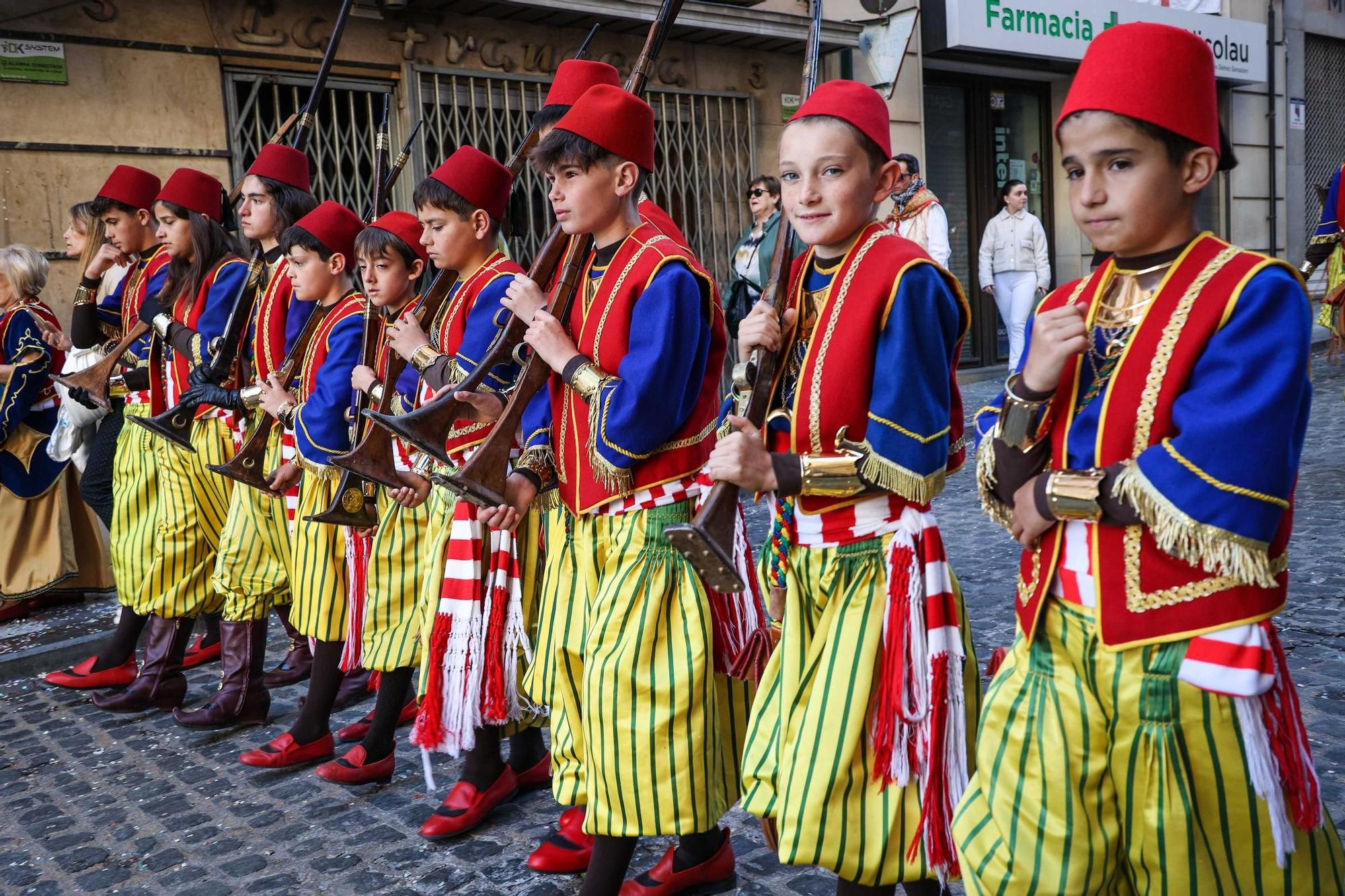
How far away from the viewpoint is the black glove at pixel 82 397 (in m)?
5.48

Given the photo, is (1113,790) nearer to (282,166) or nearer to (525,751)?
(525,751)

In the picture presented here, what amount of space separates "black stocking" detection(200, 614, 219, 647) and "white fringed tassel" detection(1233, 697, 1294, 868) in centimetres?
459

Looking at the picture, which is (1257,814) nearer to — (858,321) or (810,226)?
(858,321)

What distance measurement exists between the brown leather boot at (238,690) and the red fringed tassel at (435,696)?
1.31m

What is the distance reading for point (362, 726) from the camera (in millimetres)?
4246

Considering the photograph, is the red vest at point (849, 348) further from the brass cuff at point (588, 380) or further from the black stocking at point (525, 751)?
the black stocking at point (525, 751)

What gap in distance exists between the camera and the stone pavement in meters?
3.28

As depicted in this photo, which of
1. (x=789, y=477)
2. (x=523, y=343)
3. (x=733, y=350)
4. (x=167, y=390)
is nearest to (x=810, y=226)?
(x=789, y=477)

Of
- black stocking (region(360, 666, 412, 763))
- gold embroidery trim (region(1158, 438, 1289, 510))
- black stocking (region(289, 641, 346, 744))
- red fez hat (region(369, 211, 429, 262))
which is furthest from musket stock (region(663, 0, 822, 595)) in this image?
black stocking (region(289, 641, 346, 744))

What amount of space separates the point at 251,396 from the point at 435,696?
1574 mm

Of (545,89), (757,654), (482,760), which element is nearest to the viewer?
(757,654)

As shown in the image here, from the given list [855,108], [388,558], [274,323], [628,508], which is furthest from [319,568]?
[855,108]

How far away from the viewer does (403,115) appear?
28.1ft

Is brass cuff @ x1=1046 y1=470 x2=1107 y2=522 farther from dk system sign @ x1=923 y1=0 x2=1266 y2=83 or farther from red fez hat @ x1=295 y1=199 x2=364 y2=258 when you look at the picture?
dk system sign @ x1=923 y1=0 x2=1266 y2=83
